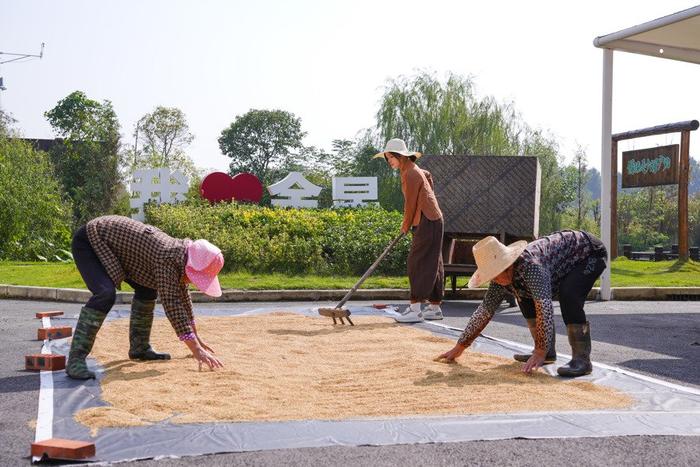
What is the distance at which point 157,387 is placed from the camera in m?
5.03

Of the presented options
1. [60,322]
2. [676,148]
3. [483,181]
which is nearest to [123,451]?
[60,322]

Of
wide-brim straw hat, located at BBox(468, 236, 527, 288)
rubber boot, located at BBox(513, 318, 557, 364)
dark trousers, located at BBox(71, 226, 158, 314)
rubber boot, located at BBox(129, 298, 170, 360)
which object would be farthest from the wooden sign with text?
dark trousers, located at BBox(71, 226, 158, 314)

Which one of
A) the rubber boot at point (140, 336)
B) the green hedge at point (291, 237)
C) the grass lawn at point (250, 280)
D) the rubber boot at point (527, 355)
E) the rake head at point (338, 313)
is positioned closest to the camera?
the rubber boot at point (527, 355)

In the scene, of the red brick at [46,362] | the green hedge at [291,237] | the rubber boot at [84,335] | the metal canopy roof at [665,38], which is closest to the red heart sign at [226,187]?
the green hedge at [291,237]

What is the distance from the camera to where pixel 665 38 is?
12.3 metres

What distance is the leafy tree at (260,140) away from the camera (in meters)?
59.0

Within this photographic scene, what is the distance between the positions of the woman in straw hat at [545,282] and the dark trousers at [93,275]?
2344 mm

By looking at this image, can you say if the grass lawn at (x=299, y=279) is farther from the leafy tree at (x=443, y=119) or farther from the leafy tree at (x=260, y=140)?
the leafy tree at (x=260, y=140)

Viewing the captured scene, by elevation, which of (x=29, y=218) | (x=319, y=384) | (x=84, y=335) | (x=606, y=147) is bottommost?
(x=319, y=384)

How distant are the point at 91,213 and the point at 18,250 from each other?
19668 mm

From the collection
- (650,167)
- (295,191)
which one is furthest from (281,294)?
(650,167)

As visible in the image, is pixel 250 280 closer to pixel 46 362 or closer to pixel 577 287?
pixel 46 362

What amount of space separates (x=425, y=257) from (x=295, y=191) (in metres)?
12.6

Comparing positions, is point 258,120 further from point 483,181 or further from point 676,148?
point 483,181
